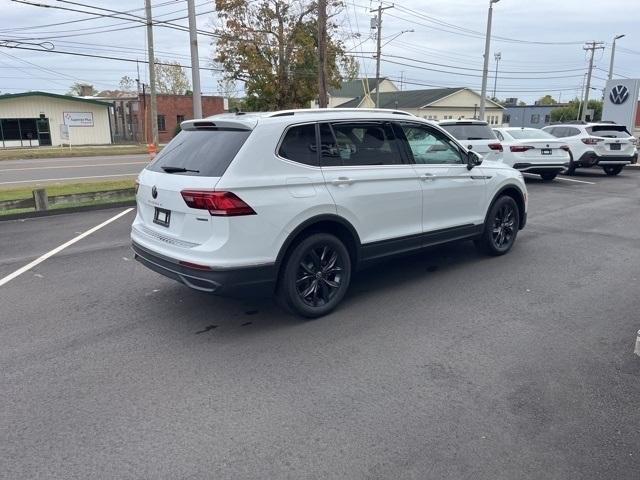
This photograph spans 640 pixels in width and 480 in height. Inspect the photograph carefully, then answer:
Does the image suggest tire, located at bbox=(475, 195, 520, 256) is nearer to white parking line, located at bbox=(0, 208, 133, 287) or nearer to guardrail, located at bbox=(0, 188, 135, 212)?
white parking line, located at bbox=(0, 208, 133, 287)

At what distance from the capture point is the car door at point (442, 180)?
5.77 metres

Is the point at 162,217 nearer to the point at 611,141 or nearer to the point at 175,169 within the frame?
the point at 175,169

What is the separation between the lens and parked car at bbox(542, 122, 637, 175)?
52.7ft

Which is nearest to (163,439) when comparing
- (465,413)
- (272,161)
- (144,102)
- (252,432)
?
(252,432)

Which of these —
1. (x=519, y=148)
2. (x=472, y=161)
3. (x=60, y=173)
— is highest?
(x=472, y=161)

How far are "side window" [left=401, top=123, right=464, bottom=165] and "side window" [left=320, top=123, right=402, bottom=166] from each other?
0.28 metres

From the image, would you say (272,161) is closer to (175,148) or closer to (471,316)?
(175,148)

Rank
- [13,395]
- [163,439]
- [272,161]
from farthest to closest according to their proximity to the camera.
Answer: [272,161] < [13,395] < [163,439]

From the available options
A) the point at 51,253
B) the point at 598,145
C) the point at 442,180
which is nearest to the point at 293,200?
the point at 442,180

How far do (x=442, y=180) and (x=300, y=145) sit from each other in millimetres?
1942

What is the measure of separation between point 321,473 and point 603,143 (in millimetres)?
16279

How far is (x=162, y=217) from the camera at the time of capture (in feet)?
15.6

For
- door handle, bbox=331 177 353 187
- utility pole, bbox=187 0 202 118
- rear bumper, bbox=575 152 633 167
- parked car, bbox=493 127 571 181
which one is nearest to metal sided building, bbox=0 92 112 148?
utility pole, bbox=187 0 202 118

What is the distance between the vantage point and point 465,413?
3387mm
